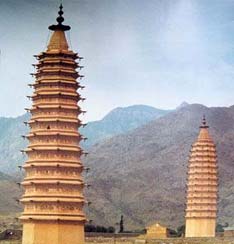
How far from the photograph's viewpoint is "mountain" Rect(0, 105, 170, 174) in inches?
6186

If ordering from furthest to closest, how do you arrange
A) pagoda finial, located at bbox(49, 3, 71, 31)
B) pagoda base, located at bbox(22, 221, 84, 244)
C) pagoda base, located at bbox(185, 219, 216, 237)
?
pagoda base, located at bbox(185, 219, 216, 237) → pagoda finial, located at bbox(49, 3, 71, 31) → pagoda base, located at bbox(22, 221, 84, 244)

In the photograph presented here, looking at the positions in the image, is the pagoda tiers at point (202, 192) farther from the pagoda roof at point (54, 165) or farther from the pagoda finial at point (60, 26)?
the pagoda finial at point (60, 26)

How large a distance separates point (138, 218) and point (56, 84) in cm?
5680

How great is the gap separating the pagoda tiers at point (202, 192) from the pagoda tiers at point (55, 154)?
1617cm

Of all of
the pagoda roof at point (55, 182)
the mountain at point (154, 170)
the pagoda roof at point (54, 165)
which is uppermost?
the mountain at point (154, 170)

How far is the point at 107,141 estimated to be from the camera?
135750 mm

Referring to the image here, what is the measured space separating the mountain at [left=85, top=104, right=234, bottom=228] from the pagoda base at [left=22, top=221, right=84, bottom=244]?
162 feet

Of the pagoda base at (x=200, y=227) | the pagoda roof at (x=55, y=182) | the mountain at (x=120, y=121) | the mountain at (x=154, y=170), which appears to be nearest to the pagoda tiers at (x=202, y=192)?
the pagoda base at (x=200, y=227)

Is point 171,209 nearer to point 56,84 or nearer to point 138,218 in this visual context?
point 138,218

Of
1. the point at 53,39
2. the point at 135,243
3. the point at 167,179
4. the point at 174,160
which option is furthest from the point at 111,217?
the point at 53,39

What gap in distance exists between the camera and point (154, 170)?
112 meters

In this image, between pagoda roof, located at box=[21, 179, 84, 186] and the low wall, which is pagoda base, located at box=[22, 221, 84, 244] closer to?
pagoda roof, located at box=[21, 179, 84, 186]

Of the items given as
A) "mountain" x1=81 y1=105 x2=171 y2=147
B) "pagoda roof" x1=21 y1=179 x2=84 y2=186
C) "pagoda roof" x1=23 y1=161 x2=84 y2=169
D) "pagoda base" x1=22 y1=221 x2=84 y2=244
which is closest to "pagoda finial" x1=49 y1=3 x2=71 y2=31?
"pagoda roof" x1=23 y1=161 x2=84 y2=169

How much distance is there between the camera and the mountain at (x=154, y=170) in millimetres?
89688
